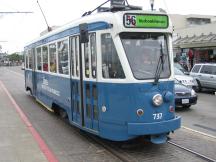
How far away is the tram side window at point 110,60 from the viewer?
8.04 metres

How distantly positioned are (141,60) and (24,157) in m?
3.01

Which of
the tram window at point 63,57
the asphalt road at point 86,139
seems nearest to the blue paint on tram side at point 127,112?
the asphalt road at point 86,139

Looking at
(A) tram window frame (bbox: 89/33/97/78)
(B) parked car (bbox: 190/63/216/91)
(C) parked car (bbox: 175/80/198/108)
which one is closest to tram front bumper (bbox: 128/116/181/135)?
(A) tram window frame (bbox: 89/33/97/78)

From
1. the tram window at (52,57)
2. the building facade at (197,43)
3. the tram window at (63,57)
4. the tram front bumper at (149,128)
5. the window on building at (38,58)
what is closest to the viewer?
the tram front bumper at (149,128)

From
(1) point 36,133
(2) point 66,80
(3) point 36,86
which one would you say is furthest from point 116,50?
(3) point 36,86

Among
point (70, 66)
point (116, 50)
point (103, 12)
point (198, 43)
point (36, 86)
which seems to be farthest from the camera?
point (198, 43)

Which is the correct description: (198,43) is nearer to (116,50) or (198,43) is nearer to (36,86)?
(36,86)

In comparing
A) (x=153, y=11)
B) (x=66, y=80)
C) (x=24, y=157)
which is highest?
(x=153, y=11)

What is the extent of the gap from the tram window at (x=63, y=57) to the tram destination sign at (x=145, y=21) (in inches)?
107

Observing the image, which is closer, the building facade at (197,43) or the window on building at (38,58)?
the window on building at (38,58)

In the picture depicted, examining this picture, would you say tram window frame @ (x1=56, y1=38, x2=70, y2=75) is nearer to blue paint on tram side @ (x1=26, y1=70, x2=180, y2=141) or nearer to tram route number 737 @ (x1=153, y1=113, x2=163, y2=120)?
blue paint on tram side @ (x1=26, y1=70, x2=180, y2=141)

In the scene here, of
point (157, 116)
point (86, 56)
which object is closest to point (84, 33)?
point (86, 56)

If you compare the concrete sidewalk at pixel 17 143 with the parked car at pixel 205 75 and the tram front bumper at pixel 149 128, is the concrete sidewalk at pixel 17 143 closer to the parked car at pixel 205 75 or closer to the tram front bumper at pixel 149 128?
the tram front bumper at pixel 149 128

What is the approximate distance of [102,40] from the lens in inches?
328
